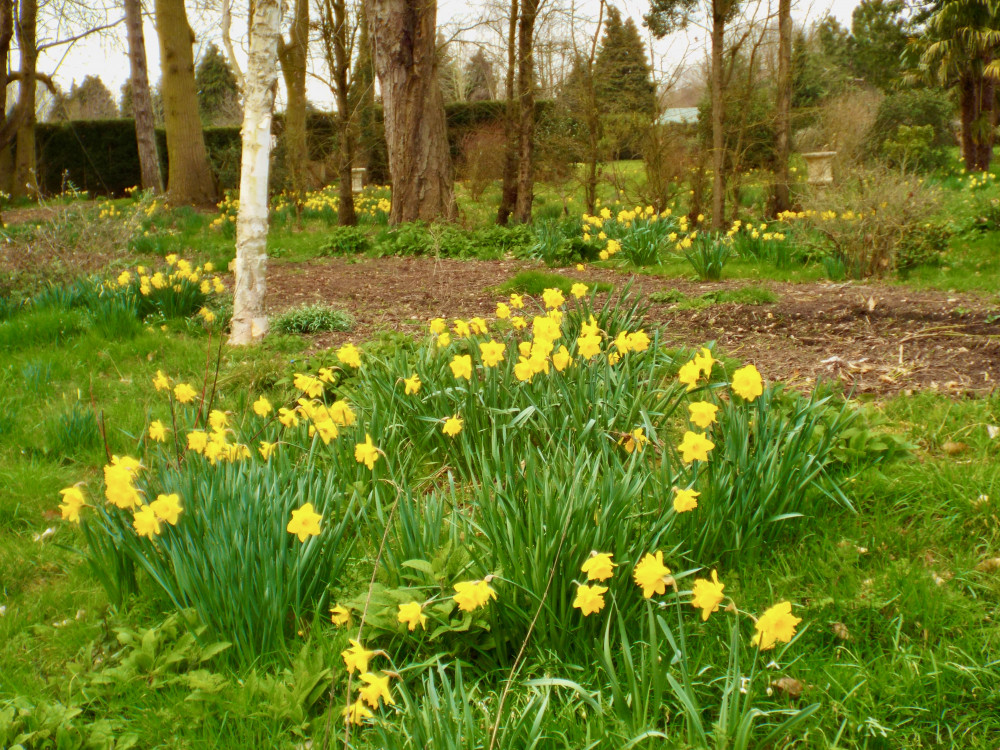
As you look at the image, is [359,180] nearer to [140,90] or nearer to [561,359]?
[140,90]

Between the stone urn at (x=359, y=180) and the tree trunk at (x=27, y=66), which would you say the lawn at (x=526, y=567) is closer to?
the tree trunk at (x=27, y=66)

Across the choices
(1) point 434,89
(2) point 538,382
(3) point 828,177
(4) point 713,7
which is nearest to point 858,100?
(3) point 828,177

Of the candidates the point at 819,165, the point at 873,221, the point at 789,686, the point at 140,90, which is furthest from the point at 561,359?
the point at 140,90

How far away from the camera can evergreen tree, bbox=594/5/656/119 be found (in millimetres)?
13374

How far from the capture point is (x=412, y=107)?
10633mm

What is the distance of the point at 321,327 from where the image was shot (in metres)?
5.78

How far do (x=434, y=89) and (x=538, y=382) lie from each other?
899 cm

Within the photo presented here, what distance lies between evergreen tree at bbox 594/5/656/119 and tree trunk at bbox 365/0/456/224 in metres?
2.67

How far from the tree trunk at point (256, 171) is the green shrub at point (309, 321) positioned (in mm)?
292

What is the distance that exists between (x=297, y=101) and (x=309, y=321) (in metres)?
10.2

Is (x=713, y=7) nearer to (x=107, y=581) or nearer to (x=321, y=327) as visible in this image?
(x=321, y=327)

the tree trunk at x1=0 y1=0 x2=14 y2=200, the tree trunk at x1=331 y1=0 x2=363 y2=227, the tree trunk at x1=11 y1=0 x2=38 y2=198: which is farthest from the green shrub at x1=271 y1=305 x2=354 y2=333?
the tree trunk at x1=11 y1=0 x2=38 y2=198

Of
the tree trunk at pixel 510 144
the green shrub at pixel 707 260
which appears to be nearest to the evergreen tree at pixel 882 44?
the tree trunk at pixel 510 144

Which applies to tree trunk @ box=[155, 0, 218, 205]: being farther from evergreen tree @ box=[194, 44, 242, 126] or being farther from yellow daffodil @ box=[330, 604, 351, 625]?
evergreen tree @ box=[194, 44, 242, 126]
